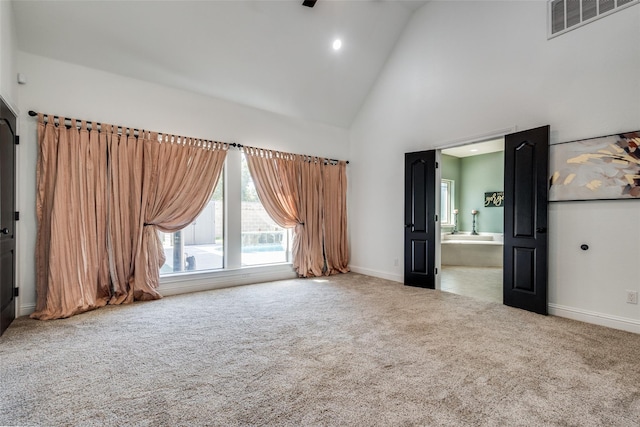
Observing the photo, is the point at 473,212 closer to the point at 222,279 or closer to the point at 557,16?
the point at 557,16

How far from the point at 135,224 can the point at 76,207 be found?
64 cm

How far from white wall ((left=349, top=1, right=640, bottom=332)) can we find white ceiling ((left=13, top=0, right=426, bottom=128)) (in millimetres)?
658

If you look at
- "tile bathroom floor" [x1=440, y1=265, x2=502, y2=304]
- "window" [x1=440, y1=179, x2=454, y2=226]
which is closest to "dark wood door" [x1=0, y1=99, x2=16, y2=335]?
"tile bathroom floor" [x1=440, y1=265, x2=502, y2=304]

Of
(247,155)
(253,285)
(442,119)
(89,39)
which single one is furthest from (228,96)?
(442,119)

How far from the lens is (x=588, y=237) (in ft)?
10.7

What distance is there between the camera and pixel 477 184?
8.23 meters

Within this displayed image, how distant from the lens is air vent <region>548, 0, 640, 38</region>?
3.10 metres

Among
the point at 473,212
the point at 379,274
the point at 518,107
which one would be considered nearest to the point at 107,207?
the point at 379,274

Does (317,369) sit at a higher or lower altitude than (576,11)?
lower

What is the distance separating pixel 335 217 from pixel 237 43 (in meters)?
3.34

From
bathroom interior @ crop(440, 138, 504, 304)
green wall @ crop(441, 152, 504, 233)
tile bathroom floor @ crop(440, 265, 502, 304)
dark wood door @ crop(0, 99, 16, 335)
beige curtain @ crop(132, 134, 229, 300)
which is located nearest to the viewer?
dark wood door @ crop(0, 99, 16, 335)

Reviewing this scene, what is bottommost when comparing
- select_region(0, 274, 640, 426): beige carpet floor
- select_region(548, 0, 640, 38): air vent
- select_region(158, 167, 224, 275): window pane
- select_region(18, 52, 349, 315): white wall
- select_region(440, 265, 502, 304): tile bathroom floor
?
select_region(440, 265, 502, 304): tile bathroom floor

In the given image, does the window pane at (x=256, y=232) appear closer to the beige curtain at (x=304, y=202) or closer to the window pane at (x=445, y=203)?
the beige curtain at (x=304, y=202)

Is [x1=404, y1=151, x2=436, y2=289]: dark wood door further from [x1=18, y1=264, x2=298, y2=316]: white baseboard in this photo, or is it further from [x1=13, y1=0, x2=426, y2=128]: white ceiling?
[x1=18, y1=264, x2=298, y2=316]: white baseboard
